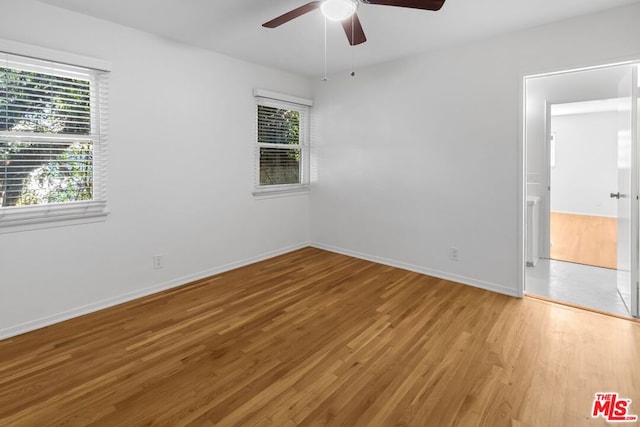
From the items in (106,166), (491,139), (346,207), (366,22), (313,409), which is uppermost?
(366,22)

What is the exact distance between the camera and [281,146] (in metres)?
4.80

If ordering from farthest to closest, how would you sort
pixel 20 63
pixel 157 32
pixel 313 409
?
pixel 157 32
pixel 20 63
pixel 313 409

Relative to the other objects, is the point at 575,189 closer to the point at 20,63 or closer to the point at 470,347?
the point at 470,347

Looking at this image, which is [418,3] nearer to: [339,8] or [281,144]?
[339,8]

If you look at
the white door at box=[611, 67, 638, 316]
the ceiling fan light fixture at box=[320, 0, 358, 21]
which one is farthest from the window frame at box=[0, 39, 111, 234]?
the white door at box=[611, 67, 638, 316]

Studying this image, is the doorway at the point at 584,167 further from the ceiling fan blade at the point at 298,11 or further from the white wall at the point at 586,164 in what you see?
the ceiling fan blade at the point at 298,11

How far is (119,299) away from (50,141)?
1521mm

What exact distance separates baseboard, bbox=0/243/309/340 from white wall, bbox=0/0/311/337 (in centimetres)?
1

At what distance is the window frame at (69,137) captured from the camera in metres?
2.54

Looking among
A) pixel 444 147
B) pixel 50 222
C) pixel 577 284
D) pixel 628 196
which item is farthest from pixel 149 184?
pixel 577 284

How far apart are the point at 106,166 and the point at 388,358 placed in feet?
9.55

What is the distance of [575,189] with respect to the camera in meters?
7.93

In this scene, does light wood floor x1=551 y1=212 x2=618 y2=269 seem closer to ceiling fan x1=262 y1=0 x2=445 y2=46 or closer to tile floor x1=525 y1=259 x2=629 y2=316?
tile floor x1=525 y1=259 x2=629 y2=316

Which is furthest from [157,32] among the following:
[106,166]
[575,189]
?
[575,189]
